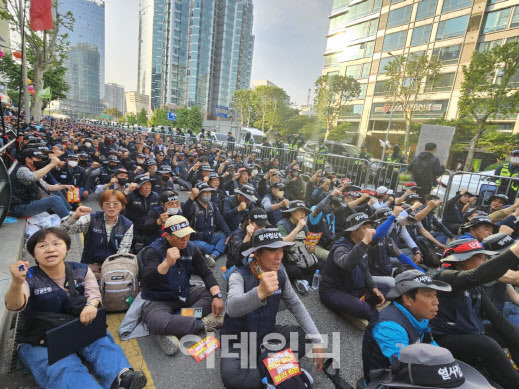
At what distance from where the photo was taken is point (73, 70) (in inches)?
4542

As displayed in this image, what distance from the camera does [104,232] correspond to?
3.69 meters

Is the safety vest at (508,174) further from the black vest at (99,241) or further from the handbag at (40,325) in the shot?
the handbag at (40,325)

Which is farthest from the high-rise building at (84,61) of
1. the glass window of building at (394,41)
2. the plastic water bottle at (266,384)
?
the plastic water bottle at (266,384)

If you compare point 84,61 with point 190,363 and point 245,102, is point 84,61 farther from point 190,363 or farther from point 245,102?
point 190,363

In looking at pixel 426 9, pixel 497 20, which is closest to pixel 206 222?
pixel 497 20

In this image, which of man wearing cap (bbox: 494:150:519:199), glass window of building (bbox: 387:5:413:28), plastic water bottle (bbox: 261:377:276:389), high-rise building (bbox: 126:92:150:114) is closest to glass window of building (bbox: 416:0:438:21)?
glass window of building (bbox: 387:5:413:28)

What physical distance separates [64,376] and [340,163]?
29.0 feet

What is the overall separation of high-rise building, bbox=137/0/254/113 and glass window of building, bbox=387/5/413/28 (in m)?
61.8

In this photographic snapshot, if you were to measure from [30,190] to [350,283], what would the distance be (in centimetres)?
585

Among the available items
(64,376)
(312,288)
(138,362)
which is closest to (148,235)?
(138,362)

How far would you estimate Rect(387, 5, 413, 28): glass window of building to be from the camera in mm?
35094

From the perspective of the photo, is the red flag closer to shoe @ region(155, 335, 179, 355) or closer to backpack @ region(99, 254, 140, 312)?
backpack @ region(99, 254, 140, 312)

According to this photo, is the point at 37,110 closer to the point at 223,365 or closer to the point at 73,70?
the point at 223,365

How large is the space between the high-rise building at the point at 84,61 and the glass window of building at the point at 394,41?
121015mm
